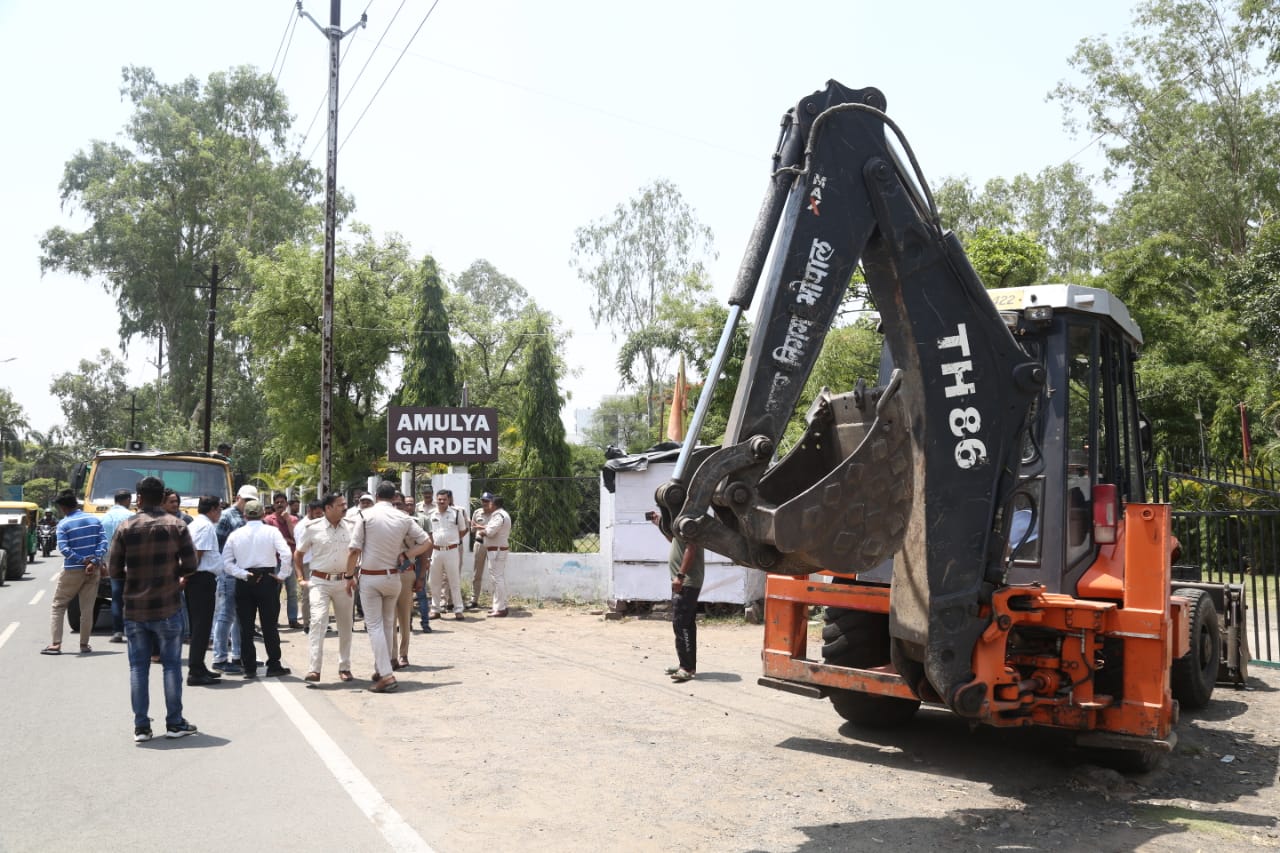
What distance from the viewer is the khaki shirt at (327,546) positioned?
10.6m

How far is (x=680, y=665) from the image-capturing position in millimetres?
10750

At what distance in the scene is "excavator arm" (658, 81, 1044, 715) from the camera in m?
5.30

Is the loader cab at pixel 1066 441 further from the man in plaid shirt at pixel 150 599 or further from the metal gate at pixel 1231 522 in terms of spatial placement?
the man in plaid shirt at pixel 150 599

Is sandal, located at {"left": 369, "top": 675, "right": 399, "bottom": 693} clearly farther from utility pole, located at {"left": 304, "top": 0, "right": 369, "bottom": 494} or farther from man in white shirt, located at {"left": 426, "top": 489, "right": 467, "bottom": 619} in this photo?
utility pole, located at {"left": 304, "top": 0, "right": 369, "bottom": 494}

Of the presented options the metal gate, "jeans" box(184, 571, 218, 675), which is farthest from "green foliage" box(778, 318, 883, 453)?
"jeans" box(184, 571, 218, 675)

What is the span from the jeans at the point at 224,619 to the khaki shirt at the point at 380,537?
76.3 inches

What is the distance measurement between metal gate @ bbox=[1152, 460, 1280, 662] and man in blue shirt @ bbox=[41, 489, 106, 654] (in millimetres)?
11135

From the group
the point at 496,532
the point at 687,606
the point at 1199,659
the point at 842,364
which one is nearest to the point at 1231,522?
the point at 842,364

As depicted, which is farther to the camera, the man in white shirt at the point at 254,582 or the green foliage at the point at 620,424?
the green foliage at the point at 620,424

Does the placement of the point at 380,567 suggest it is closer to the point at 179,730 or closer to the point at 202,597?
the point at 202,597

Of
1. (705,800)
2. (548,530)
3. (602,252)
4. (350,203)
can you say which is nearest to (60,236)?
(350,203)

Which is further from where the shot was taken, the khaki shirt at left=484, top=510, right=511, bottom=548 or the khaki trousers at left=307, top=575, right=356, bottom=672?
the khaki shirt at left=484, top=510, right=511, bottom=548

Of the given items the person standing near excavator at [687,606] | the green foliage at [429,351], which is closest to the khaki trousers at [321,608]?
the person standing near excavator at [687,606]

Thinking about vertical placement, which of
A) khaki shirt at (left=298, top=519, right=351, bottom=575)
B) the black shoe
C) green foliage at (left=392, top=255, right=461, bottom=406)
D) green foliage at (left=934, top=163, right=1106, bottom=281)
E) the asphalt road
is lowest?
the asphalt road
